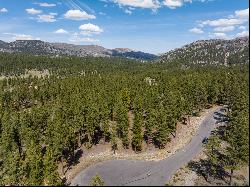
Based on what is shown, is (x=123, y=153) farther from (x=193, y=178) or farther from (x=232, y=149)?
(x=232, y=149)

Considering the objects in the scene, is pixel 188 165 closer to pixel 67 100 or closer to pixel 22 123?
pixel 22 123

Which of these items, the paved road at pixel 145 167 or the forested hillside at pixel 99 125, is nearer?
the forested hillside at pixel 99 125

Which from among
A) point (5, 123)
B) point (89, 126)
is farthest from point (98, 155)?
A: point (5, 123)

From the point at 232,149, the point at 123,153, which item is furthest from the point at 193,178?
the point at 123,153

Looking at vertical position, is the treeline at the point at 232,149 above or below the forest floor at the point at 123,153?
above

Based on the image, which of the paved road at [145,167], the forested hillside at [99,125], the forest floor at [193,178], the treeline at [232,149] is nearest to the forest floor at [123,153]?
the forested hillside at [99,125]

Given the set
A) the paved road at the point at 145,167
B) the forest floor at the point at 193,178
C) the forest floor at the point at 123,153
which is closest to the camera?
the forest floor at the point at 193,178

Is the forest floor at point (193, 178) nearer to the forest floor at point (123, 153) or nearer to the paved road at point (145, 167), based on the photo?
the paved road at point (145, 167)

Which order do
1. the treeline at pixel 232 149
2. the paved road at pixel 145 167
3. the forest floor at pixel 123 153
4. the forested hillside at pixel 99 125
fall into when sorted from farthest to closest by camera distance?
the forest floor at pixel 123 153 < the paved road at pixel 145 167 < the forested hillside at pixel 99 125 < the treeline at pixel 232 149
